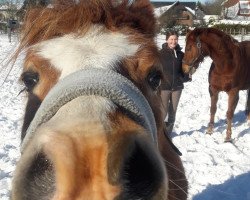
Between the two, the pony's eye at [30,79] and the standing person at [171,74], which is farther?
the standing person at [171,74]

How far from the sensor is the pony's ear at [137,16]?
84.6 inches

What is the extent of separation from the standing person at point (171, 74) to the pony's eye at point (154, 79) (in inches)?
150

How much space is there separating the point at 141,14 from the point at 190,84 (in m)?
10.4

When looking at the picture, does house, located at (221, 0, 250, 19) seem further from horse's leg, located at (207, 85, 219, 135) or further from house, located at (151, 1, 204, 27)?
horse's leg, located at (207, 85, 219, 135)

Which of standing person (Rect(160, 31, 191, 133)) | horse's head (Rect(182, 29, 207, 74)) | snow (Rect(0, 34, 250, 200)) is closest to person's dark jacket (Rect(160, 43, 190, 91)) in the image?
standing person (Rect(160, 31, 191, 133))

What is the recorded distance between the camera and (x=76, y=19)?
6.63 feet

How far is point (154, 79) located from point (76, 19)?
52cm

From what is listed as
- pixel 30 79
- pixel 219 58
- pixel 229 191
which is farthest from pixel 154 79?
pixel 219 58

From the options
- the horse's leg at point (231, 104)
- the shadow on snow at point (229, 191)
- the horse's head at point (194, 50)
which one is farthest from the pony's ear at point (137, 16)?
the horse's leg at point (231, 104)

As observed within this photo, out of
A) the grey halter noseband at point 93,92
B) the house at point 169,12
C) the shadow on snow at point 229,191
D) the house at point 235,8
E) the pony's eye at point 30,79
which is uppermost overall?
the grey halter noseband at point 93,92

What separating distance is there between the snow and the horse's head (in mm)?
1298

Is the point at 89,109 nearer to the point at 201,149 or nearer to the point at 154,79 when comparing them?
the point at 154,79

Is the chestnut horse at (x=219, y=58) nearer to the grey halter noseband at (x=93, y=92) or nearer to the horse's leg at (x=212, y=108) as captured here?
the horse's leg at (x=212, y=108)

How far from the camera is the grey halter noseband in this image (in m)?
1.49
